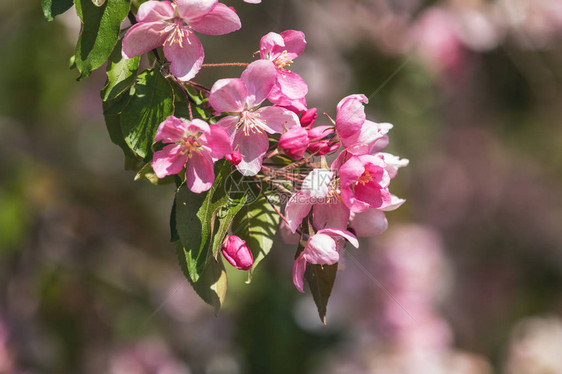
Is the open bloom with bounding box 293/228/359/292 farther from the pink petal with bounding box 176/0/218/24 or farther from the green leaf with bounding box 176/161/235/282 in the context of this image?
the pink petal with bounding box 176/0/218/24

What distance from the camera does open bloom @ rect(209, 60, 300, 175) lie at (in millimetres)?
771

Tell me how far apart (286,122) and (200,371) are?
1.81 m

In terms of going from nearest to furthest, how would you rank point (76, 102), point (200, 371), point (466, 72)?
point (200, 371), point (76, 102), point (466, 72)

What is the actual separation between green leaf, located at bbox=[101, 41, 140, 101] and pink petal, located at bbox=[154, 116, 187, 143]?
0.09 meters

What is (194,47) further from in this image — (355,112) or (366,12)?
(366,12)

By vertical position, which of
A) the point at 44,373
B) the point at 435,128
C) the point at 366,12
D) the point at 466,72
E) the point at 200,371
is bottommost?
the point at 200,371

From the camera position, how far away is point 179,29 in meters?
0.77

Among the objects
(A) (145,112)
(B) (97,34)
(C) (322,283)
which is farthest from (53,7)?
(C) (322,283)

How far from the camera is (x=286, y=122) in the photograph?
2.70ft

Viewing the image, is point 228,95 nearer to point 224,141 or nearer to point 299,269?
point 224,141

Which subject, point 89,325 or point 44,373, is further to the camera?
point 89,325

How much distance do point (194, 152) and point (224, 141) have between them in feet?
0.14

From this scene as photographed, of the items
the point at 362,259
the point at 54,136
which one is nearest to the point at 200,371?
the point at 362,259

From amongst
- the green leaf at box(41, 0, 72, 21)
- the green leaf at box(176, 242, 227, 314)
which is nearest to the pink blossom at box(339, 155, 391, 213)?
the green leaf at box(176, 242, 227, 314)
